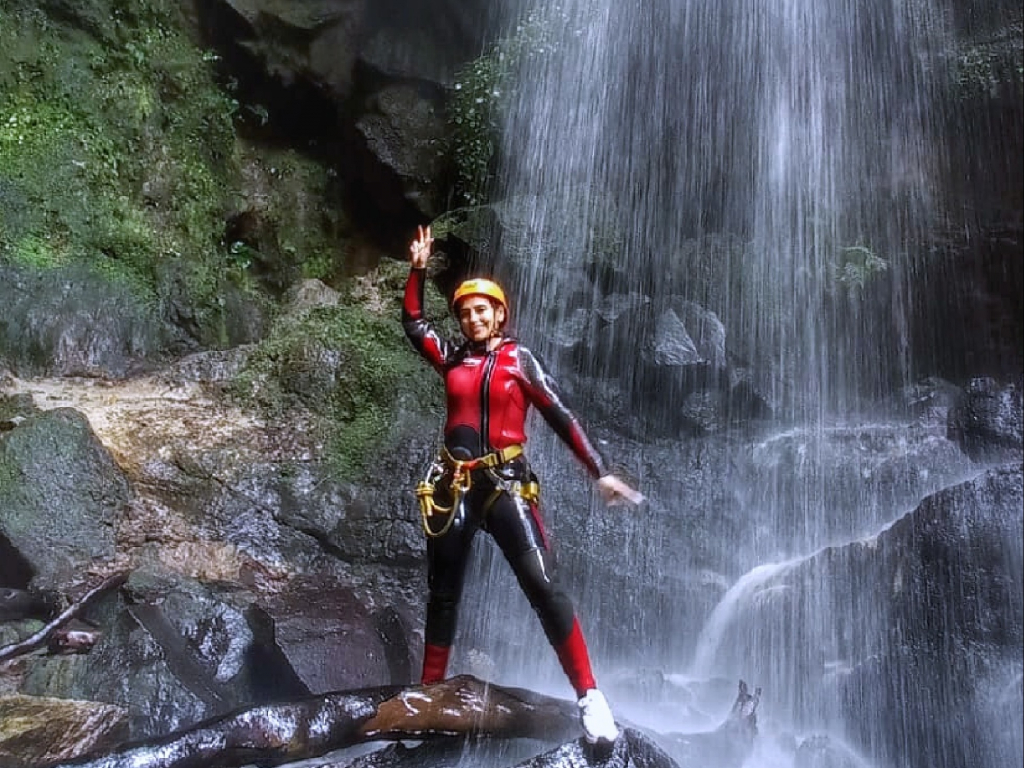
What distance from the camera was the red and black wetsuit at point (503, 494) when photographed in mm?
3850

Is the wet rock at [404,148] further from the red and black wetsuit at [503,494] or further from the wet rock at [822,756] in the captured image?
the wet rock at [822,756]

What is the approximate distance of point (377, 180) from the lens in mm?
10711

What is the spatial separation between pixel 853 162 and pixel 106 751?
28.8ft

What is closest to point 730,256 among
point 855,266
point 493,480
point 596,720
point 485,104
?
point 855,266

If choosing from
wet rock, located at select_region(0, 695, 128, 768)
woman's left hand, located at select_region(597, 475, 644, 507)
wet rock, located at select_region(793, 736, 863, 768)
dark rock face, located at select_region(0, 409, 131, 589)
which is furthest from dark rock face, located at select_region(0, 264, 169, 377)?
wet rock, located at select_region(793, 736, 863, 768)

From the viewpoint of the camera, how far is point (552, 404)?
4004 mm

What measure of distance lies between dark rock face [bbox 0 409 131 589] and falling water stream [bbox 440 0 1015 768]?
2.98m

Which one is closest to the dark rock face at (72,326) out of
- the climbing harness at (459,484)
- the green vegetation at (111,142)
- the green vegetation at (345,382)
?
the green vegetation at (111,142)

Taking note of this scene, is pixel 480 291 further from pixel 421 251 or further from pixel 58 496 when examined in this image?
pixel 58 496

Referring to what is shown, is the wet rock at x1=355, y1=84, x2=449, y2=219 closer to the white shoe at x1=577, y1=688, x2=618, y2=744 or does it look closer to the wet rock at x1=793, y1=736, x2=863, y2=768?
the wet rock at x1=793, y1=736, x2=863, y2=768

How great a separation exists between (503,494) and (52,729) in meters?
2.40

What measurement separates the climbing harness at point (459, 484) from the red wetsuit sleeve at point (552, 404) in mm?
229

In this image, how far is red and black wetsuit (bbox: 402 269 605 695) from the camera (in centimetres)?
385

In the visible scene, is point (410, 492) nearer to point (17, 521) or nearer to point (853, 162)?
point (17, 521)
